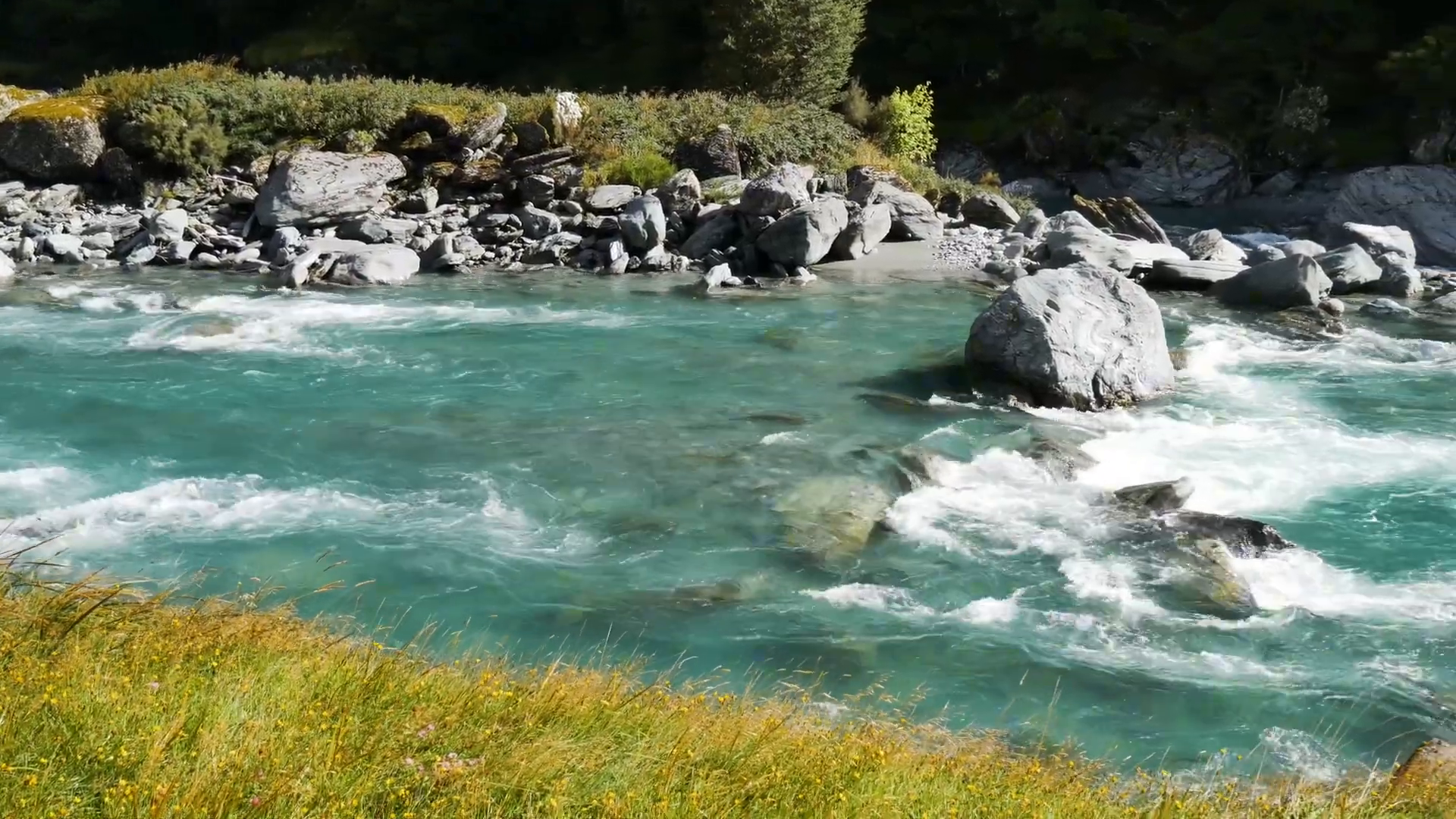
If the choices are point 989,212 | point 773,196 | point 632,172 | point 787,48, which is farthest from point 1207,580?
point 787,48

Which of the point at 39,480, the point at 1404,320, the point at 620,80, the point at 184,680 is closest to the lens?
the point at 184,680

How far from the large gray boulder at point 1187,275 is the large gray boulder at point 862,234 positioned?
471cm

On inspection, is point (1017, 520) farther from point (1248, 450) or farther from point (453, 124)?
Answer: point (453, 124)

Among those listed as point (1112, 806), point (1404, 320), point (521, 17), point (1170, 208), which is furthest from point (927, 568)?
point (521, 17)

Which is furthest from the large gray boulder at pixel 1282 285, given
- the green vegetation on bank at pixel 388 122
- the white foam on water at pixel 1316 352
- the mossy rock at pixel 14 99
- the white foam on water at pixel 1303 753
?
the mossy rock at pixel 14 99

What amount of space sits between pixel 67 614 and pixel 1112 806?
A: 4881 mm

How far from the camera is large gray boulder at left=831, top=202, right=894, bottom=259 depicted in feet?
75.9

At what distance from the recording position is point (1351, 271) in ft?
71.1

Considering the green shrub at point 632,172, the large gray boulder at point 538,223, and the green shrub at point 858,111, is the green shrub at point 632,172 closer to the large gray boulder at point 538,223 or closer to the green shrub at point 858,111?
the large gray boulder at point 538,223

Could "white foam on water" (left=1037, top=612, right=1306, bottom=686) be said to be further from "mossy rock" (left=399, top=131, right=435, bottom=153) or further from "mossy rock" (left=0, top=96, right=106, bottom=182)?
"mossy rock" (left=0, top=96, right=106, bottom=182)

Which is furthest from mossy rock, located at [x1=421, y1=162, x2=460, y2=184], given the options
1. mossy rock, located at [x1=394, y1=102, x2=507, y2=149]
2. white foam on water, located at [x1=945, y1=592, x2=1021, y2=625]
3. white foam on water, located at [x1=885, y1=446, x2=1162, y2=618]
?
white foam on water, located at [x1=945, y1=592, x2=1021, y2=625]

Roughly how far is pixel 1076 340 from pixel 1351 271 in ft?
31.8

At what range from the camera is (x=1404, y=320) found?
Answer: 1994 cm

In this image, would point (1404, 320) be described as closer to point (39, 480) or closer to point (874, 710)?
point (874, 710)
